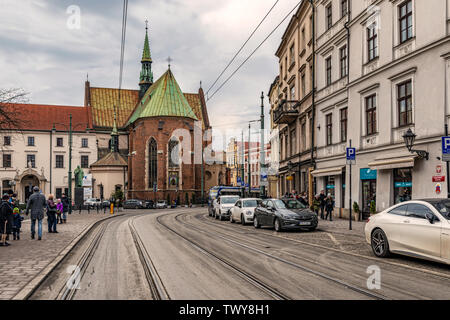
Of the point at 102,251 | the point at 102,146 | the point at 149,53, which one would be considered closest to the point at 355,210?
the point at 102,251

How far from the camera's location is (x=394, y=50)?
67.1 ft

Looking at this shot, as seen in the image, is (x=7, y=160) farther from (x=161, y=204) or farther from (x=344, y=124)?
(x=344, y=124)

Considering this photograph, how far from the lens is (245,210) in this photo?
23500 mm

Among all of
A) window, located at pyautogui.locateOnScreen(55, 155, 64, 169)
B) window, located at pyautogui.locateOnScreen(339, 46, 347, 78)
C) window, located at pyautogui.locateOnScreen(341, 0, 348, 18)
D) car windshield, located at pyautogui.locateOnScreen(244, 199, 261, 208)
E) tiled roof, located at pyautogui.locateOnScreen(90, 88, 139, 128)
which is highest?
tiled roof, located at pyautogui.locateOnScreen(90, 88, 139, 128)

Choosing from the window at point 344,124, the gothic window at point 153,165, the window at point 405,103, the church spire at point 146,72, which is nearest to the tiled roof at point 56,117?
the church spire at point 146,72

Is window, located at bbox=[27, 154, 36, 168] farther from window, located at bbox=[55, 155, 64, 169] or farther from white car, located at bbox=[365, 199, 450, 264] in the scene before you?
white car, located at bbox=[365, 199, 450, 264]

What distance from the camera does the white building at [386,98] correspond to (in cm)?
1752

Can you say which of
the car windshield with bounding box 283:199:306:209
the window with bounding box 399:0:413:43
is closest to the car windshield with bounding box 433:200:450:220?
the car windshield with bounding box 283:199:306:209

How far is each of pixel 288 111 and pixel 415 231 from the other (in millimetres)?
25262

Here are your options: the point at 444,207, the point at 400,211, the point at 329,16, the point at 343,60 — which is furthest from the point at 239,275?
the point at 329,16

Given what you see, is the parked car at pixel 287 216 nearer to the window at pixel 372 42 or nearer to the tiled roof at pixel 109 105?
the window at pixel 372 42

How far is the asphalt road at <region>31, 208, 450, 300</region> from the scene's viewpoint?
682 cm

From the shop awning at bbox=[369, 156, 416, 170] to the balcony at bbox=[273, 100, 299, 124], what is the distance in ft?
44.2

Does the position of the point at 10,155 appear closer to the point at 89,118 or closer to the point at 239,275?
the point at 89,118
